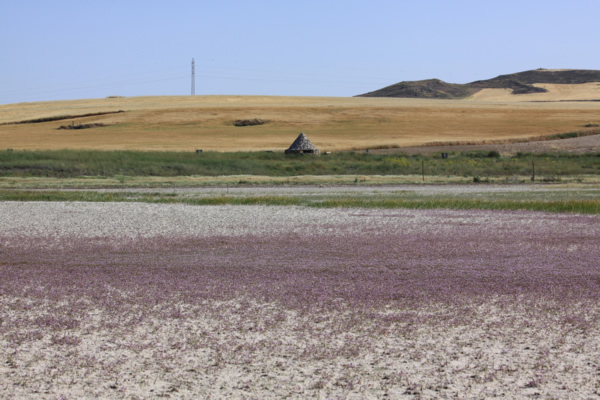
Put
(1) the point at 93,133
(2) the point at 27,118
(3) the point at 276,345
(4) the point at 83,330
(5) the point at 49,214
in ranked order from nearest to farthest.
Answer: (3) the point at 276,345 < (4) the point at 83,330 < (5) the point at 49,214 < (1) the point at 93,133 < (2) the point at 27,118

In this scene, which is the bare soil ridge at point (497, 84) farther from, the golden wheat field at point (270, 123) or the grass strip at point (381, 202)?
the grass strip at point (381, 202)

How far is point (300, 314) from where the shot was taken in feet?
28.4

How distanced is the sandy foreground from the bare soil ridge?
122 m

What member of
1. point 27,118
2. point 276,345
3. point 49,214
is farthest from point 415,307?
point 27,118

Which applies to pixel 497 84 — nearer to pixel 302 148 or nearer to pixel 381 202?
pixel 302 148

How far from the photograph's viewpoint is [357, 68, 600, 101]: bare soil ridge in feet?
447

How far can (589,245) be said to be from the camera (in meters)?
13.8

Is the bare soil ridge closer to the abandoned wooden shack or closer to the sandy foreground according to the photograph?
the abandoned wooden shack

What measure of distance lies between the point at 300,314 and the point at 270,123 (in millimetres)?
70315

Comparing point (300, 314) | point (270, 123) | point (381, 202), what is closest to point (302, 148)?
point (270, 123)

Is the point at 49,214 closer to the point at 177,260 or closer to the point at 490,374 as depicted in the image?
the point at 177,260

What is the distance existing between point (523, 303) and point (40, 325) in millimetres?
5742

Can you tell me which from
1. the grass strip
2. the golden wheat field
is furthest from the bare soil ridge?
the grass strip

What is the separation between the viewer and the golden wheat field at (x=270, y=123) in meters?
63.5
